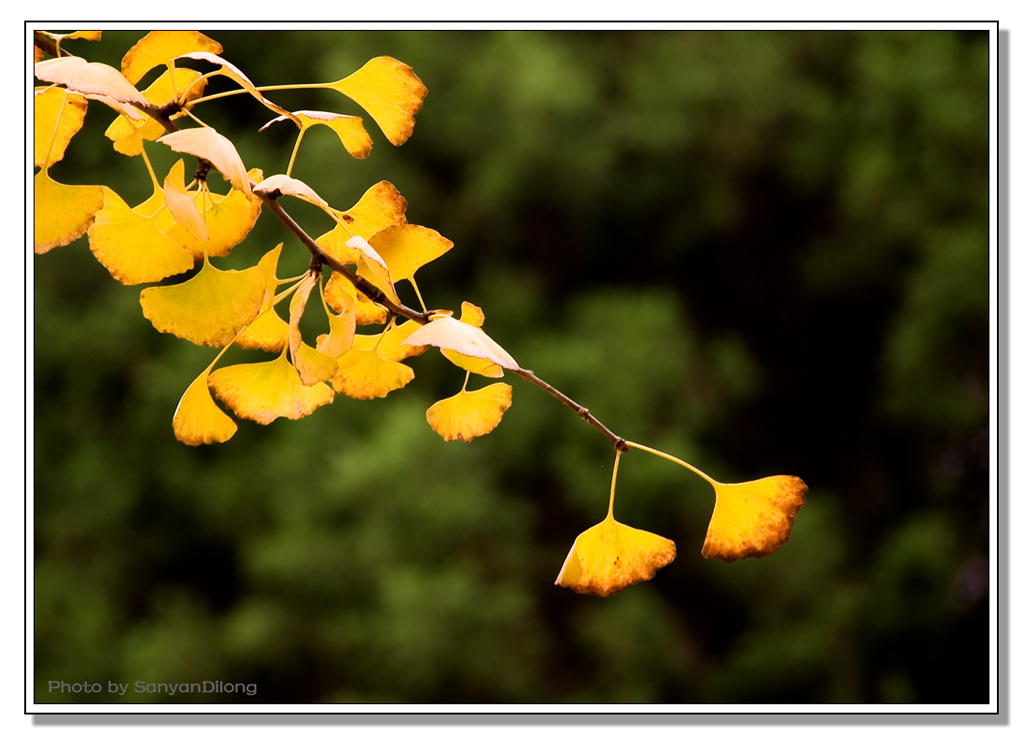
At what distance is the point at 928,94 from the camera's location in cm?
158

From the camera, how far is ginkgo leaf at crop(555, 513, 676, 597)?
0.68 ft

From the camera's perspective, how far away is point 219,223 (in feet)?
0.65

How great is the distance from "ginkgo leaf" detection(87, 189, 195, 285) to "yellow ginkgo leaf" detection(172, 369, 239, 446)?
3 cm

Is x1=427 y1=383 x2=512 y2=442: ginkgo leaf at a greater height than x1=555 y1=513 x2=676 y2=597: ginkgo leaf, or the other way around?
x1=427 y1=383 x2=512 y2=442: ginkgo leaf

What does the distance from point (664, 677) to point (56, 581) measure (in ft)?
2.95

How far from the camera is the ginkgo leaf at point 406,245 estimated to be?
0.21m

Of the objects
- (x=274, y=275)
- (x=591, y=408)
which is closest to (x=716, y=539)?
(x=274, y=275)

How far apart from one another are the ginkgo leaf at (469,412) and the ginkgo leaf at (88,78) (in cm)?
9

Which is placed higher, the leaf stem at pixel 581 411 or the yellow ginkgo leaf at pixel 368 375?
the leaf stem at pixel 581 411

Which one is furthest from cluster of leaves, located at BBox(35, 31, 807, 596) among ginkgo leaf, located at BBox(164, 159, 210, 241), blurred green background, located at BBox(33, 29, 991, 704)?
blurred green background, located at BBox(33, 29, 991, 704)

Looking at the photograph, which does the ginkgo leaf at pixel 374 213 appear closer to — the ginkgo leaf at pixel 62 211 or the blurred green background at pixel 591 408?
the ginkgo leaf at pixel 62 211

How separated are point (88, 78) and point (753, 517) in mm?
159

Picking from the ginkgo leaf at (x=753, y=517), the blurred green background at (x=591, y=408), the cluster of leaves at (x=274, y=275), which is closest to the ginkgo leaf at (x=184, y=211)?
the cluster of leaves at (x=274, y=275)

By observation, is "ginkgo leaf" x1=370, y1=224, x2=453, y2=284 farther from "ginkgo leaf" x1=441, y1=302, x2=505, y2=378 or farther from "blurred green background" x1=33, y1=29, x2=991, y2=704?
"blurred green background" x1=33, y1=29, x2=991, y2=704
